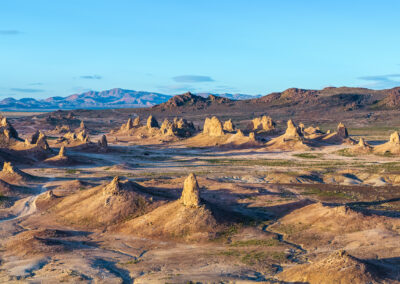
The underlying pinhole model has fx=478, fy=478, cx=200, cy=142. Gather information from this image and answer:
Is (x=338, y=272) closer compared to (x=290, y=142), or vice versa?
(x=338, y=272)

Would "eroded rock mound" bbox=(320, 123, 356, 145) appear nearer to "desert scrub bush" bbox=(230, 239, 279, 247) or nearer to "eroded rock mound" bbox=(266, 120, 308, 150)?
"eroded rock mound" bbox=(266, 120, 308, 150)

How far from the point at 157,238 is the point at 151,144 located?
287ft

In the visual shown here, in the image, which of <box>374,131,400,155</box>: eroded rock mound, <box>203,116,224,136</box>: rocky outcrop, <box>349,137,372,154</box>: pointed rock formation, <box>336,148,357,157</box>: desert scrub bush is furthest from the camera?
<box>203,116,224,136</box>: rocky outcrop

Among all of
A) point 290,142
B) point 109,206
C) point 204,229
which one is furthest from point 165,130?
point 204,229

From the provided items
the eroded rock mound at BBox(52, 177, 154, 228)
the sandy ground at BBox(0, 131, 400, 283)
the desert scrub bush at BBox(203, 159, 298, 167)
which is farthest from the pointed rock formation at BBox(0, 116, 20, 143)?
the eroded rock mound at BBox(52, 177, 154, 228)

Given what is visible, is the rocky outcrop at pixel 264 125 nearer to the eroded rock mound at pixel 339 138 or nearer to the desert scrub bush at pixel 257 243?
the eroded rock mound at pixel 339 138

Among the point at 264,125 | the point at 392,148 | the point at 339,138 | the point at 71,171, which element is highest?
the point at 264,125

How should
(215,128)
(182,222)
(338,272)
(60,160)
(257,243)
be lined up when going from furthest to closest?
1. (215,128)
2. (60,160)
3. (182,222)
4. (257,243)
5. (338,272)

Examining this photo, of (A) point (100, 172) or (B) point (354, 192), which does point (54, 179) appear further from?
(B) point (354, 192)

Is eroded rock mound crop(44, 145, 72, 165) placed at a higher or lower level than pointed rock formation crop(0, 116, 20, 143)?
lower

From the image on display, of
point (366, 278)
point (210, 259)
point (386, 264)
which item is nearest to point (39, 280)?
point (210, 259)

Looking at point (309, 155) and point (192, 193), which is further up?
point (192, 193)

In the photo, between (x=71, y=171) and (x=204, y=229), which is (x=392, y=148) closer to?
(x=71, y=171)

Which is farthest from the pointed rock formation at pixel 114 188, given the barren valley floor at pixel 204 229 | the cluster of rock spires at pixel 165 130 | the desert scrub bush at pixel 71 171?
the cluster of rock spires at pixel 165 130
